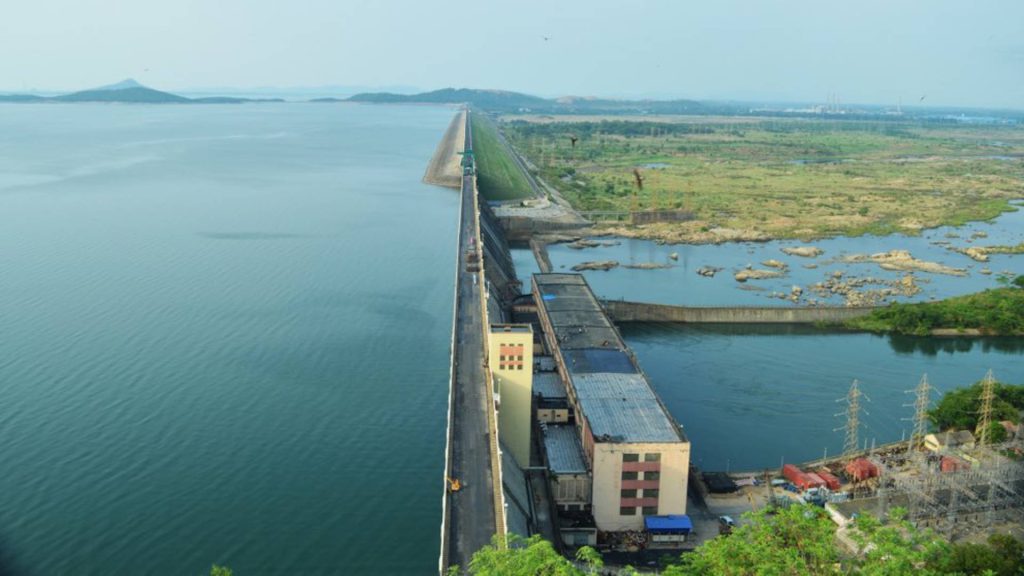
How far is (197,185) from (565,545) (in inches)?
2465

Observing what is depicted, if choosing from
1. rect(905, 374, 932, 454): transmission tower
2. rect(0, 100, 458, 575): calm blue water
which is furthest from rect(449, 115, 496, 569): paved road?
rect(905, 374, 932, 454): transmission tower

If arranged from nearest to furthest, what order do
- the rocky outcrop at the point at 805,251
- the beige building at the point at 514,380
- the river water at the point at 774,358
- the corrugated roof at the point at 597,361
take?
the beige building at the point at 514,380, the corrugated roof at the point at 597,361, the river water at the point at 774,358, the rocky outcrop at the point at 805,251

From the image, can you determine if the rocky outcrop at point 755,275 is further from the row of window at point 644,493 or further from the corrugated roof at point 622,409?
the row of window at point 644,493

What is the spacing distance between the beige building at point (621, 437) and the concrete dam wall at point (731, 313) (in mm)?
10136

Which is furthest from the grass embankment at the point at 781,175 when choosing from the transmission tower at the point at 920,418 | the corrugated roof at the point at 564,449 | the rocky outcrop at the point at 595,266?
the corrugated roof at the point at 564,449

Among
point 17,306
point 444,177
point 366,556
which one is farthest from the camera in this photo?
point 444,177

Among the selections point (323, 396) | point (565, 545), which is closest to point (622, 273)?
point (323, 396)

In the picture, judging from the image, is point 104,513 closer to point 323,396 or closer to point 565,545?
point 323,396

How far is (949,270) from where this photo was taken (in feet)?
167

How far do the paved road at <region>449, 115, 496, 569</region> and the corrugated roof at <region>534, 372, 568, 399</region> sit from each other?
2.37m

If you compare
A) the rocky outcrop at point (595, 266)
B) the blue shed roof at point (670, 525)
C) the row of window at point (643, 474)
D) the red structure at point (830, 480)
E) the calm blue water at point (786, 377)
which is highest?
the row of window at point (643, 474)

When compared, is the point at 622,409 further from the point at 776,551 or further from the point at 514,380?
the point at 776,551

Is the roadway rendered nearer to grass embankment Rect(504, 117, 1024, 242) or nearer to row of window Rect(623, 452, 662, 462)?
row of window Rect(623, 452, 662, 462)

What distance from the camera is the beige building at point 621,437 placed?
21.3 m
